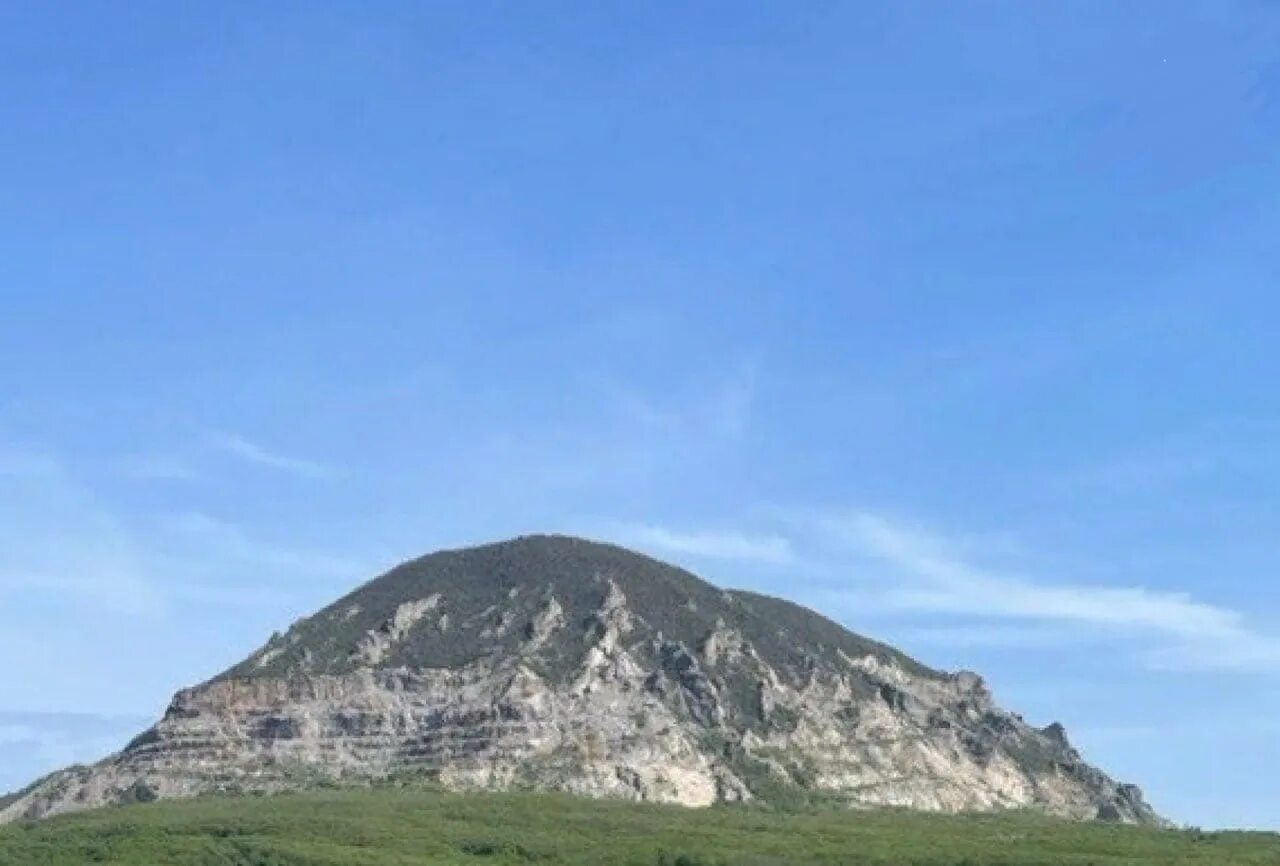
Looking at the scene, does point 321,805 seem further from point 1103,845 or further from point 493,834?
point 1103,845

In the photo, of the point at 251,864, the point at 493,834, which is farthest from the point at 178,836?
the point at 493,834

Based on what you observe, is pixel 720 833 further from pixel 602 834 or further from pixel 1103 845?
pixel 1103 845

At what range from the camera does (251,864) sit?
572ft

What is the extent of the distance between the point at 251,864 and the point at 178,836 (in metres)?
12.5

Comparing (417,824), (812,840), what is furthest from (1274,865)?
(417,824)

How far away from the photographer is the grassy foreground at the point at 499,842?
17575 cm

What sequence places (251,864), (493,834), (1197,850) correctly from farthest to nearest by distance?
(1197,850)
(493,834)
(251,864)

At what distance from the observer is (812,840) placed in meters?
189

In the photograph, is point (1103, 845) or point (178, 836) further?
point (1103, 845)

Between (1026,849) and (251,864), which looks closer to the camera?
(251,864)

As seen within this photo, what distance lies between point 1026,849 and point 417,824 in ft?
185

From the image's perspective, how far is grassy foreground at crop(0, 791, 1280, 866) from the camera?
175750mm

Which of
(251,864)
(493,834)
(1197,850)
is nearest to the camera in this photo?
(251,864)

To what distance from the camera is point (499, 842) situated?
182 metres
